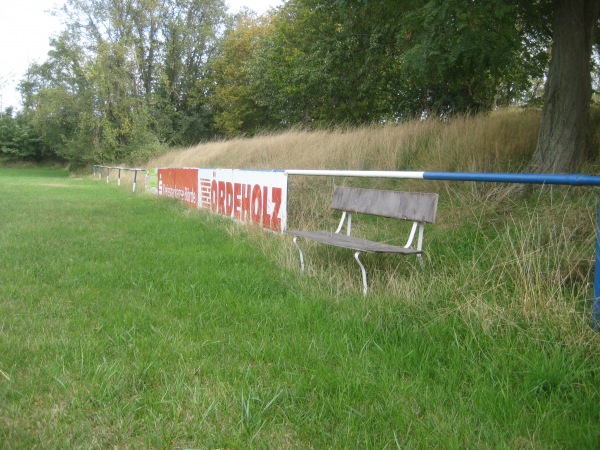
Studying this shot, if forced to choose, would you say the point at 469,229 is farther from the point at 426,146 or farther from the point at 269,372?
the point at 426,146

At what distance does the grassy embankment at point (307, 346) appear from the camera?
2.26 meters

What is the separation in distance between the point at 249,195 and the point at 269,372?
5335 millimetres

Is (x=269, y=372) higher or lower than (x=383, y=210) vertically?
lower

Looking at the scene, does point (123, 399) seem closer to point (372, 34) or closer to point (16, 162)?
point (372, 34)

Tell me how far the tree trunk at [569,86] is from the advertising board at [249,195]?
3304mm

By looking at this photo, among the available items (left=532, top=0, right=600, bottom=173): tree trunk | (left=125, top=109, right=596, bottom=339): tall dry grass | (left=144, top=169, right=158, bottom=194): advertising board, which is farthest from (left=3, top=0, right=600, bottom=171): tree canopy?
(left=144, top=169, right=158, bottom=194): advertising board

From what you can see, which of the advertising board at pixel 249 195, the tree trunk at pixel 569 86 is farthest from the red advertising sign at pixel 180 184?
the tree trunk at pixel 569 86

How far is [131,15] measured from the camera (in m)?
40.7

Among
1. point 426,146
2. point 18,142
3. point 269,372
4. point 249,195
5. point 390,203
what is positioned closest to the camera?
point 269,372

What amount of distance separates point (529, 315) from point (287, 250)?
9.56ft

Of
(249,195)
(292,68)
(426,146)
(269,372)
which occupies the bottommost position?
(269,372)

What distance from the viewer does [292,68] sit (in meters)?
25.3

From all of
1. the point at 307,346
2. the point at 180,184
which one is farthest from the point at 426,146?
the point at 307,346

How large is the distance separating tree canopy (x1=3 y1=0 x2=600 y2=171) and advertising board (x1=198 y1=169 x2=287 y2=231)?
2345mm
